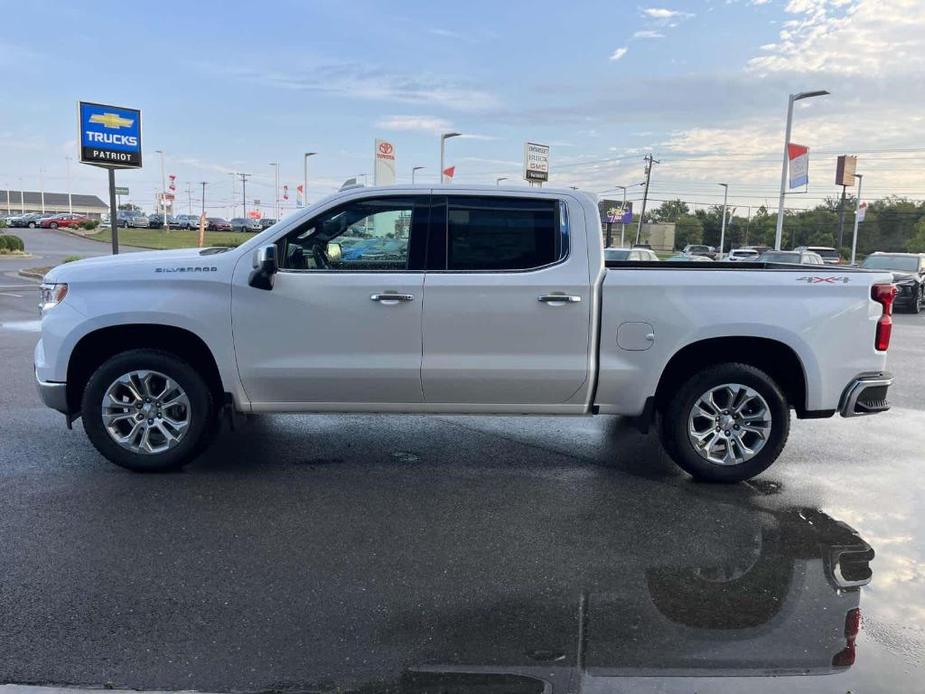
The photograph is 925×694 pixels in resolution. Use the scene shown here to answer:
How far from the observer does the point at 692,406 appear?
521 cm

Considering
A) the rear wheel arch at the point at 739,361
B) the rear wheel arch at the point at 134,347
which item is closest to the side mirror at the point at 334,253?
the rear wheel arch at the point at 134,347

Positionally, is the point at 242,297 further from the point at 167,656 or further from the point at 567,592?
the point at 567,592

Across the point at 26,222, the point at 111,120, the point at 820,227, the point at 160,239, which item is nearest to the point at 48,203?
the point at 26,222

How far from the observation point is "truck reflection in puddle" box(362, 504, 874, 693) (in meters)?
3.03

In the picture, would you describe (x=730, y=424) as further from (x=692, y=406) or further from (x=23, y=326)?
(x=23, y=326)

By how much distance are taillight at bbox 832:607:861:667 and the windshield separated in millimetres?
20310

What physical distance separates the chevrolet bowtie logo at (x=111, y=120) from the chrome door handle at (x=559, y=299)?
17502mm

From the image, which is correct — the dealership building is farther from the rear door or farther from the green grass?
the rear door

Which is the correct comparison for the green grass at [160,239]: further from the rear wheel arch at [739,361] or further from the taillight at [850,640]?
→ the taillight at [850,640]

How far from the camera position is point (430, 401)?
5277 mm

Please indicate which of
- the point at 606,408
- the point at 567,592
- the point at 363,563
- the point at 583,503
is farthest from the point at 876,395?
the point at 363,563

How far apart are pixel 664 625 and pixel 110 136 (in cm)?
1947

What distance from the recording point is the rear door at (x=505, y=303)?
505 centimetres

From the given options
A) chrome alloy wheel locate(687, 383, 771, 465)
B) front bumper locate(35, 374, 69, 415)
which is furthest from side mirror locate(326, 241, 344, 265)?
chrome alloy wheel locate(687, 383, 771, 465)
